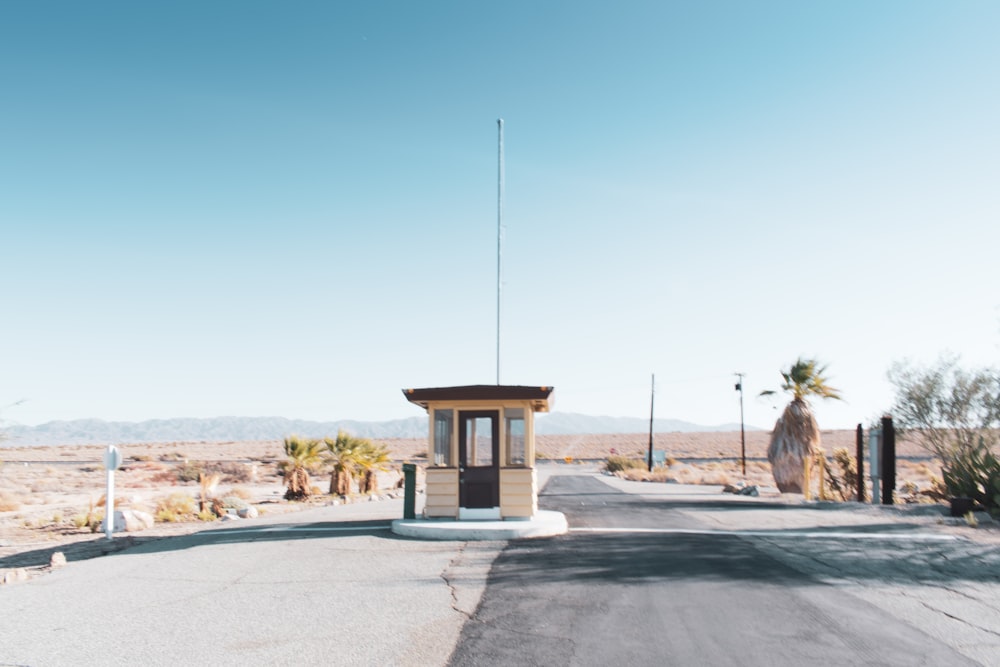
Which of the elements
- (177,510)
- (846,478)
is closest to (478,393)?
(177,510)

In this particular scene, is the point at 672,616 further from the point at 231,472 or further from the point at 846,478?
the point at 231,472

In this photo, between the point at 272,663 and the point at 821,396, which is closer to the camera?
the point at 272,663

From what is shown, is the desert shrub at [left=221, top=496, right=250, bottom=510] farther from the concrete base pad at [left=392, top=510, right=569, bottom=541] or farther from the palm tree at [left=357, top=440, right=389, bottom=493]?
the concrete base pad at [left=392, top=510, right=569, bottom=541]

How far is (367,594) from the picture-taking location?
30.8ft

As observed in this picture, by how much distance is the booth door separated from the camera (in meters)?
15.6

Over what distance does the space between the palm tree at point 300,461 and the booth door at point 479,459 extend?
1021cm

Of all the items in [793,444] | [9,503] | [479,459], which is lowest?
[9,503]

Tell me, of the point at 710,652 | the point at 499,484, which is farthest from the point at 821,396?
the point at 710,652

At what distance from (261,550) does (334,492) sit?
13729mm

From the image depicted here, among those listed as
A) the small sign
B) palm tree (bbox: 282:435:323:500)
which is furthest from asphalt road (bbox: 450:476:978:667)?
palm tree (bbox: 282:435:323:500)

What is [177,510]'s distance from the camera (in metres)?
21.2

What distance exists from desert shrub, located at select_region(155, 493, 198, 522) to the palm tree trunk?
1954 centimetres

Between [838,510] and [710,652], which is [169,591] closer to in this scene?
[710,652]

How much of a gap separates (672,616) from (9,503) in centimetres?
2494
